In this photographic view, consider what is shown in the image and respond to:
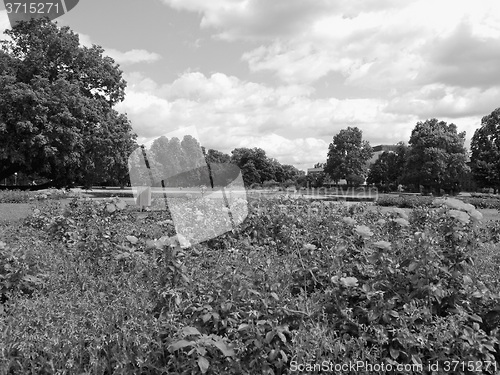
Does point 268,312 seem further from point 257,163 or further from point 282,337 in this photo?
point 257,163

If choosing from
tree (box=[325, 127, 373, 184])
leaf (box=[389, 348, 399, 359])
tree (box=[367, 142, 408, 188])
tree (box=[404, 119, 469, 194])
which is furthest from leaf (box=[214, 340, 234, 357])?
tree (box=[367, 142, 408, 188])

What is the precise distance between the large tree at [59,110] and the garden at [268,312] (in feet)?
73.8

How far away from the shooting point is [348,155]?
159 feet

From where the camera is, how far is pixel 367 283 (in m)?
2.70

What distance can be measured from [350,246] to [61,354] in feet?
6.81

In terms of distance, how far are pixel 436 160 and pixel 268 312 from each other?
3742cm

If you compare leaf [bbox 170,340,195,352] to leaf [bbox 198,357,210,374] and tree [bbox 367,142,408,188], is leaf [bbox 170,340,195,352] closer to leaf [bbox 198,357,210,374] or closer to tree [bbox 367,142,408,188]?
leaf [bbox 198,357,210,374]

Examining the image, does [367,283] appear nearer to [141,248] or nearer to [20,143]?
[141,248]

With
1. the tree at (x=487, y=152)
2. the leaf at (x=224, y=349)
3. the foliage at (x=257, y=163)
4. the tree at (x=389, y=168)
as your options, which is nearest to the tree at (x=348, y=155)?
the tree at (x=389, y=168)

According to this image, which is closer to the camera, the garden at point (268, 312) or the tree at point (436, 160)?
the garden at point (268, 312)

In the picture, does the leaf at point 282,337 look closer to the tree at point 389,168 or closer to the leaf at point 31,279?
the leaf at point 31,279

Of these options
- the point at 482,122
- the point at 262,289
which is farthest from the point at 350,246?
the point at 482,122

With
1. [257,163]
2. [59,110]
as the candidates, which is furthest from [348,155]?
[257,163]

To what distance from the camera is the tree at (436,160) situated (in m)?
36.5
